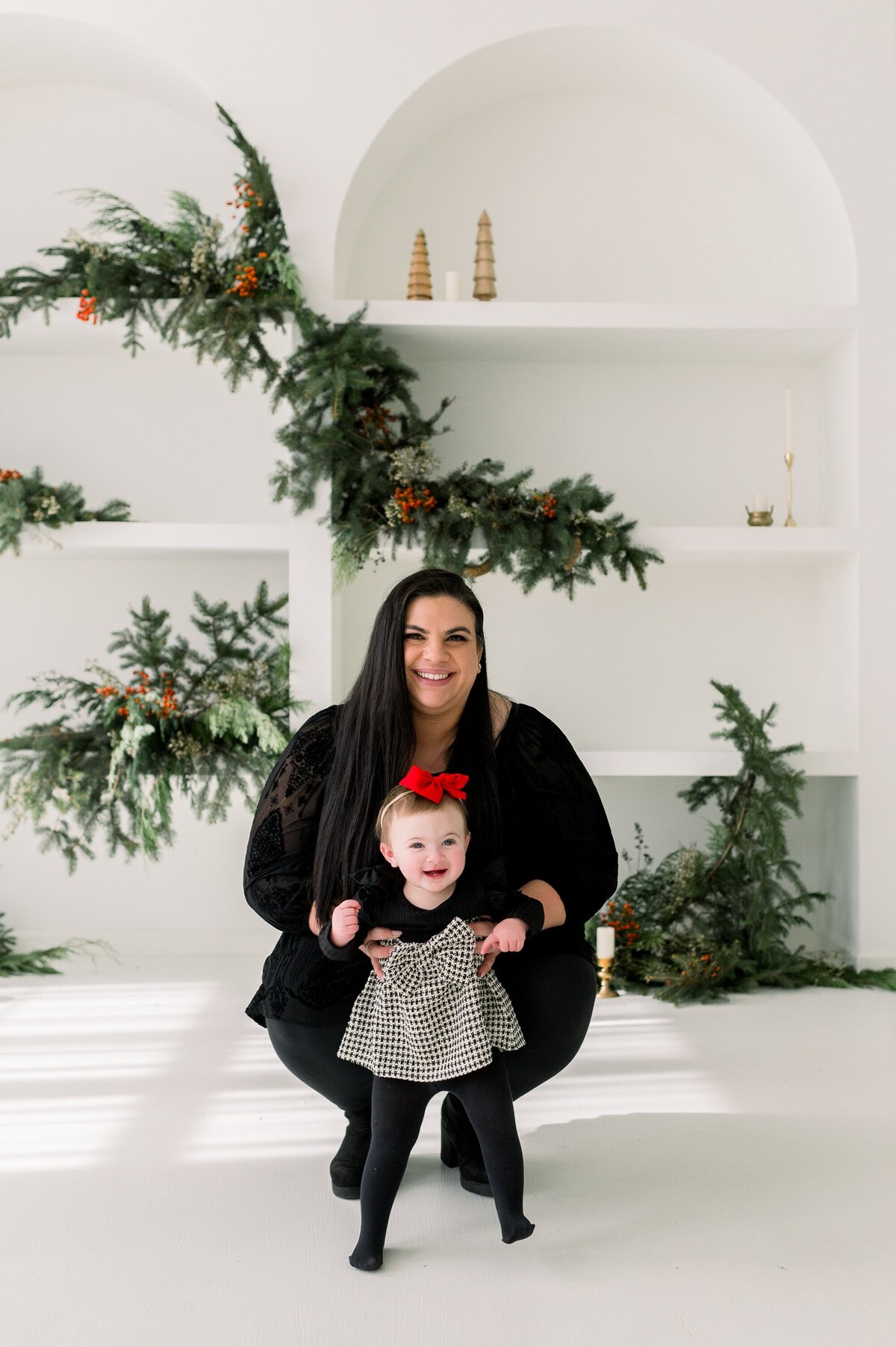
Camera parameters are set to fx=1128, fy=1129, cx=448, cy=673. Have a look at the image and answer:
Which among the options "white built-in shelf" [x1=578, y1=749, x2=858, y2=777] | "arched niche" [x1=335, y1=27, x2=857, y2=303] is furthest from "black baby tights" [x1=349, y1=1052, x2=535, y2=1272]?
"arched niche" [x1=335, y1=27, x2=857, y2=303]

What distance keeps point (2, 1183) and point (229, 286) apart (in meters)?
2.73

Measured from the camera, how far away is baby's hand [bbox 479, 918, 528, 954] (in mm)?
1923

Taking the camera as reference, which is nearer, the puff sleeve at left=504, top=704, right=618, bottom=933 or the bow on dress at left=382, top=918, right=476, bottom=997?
the bow on dress at left=382, top=918, right=476, bottom=997

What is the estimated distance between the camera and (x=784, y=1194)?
2164mm

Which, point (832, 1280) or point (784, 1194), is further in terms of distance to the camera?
point (784, 1194)

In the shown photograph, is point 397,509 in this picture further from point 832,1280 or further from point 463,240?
point 832,1280

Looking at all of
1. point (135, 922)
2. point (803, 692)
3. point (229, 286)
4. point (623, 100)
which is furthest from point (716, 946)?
point (623, 100)

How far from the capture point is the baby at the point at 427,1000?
1.85 meters

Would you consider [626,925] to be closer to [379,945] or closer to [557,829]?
[557,829]

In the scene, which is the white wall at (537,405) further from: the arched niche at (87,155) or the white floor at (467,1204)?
the white floor at (467,1204)

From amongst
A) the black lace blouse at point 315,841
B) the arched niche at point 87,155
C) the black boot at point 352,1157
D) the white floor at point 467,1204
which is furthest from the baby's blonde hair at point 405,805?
the arched niche at point 87,155

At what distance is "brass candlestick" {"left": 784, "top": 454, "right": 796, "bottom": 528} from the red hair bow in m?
2.50

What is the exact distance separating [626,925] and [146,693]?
1780 mm

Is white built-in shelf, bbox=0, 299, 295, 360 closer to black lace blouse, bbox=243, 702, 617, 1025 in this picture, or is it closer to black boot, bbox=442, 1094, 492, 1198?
black lace blouse, bbox=243, 702, 617, 1025
